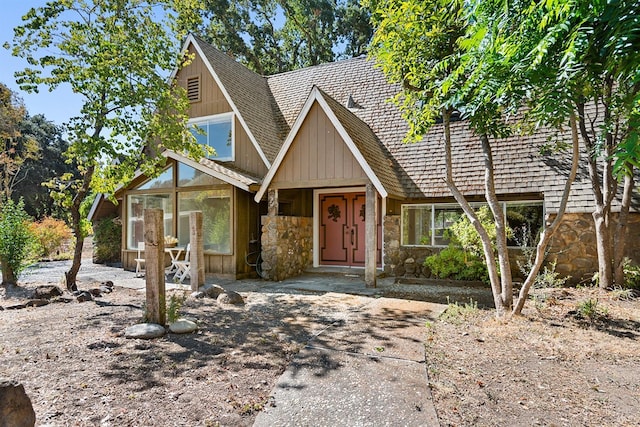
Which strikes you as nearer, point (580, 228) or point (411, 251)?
point (580, 228)

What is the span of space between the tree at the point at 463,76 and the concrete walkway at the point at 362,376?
180 centimetres

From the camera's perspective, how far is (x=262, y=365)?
146 inches

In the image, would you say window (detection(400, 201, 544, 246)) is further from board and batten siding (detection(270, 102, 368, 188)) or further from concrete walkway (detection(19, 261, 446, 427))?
concrete walkway (detection(19, 261, 446, 427))

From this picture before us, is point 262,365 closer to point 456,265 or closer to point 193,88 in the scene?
point 456,265

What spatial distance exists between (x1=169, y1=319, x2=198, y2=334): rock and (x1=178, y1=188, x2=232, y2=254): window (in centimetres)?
477

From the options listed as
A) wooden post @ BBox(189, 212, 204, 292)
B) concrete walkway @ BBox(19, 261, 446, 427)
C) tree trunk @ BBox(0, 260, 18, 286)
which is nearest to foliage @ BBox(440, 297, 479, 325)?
concrete walkway @ BBox(19, 261, 446, 427)

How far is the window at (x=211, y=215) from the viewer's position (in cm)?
965

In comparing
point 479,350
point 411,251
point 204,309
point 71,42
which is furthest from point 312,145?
point 479,350

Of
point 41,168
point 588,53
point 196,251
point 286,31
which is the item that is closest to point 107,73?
point 196,251

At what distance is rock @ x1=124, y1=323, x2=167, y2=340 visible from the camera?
175 inches

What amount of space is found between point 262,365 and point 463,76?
4.95 metres

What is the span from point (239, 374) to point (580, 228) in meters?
7.96

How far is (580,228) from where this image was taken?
7871 mm

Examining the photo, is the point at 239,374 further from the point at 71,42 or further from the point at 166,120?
the point at 71,42
